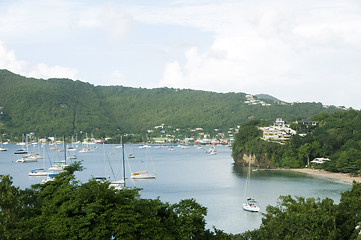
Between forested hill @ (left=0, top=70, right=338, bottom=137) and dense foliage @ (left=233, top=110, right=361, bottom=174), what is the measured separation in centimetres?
6351

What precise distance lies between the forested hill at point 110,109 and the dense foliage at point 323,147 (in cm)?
6351

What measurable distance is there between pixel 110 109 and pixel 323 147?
132m

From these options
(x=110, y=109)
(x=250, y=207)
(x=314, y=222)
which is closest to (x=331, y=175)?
(x=250, y=207)

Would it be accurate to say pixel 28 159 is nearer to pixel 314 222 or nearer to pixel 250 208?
pixel 250 208

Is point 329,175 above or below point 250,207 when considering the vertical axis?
above

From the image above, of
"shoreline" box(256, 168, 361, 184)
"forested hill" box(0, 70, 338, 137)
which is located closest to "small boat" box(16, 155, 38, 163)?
"forested hill" box(0, 70, 338, 137)

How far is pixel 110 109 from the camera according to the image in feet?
600

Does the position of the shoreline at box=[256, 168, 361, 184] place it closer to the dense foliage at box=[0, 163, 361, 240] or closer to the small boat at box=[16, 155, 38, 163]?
the dense foliage at box=[0, 163, 361, 240]

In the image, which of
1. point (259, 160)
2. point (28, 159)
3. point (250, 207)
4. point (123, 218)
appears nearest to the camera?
point (123, 218)

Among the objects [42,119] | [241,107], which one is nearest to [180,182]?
[42,119]

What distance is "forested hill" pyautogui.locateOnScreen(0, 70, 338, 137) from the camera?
145m

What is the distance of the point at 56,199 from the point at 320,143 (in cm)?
5040

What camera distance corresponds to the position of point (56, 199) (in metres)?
16.1

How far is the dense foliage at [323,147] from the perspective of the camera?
177ft
